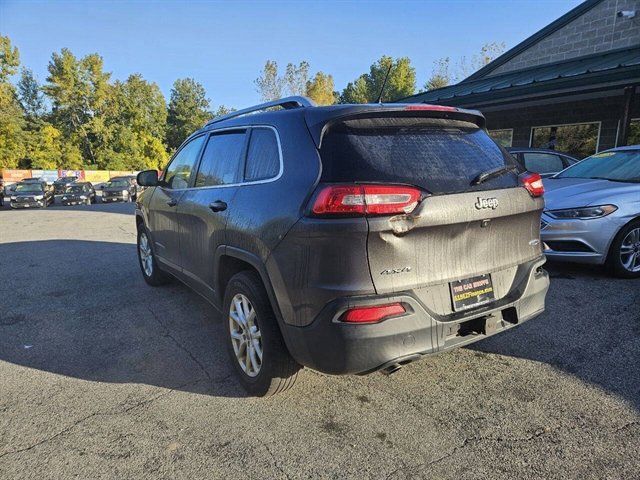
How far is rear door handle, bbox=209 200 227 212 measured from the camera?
3229 millimetres

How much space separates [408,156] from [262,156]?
3.35 ft

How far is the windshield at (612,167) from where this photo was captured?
18.8ft

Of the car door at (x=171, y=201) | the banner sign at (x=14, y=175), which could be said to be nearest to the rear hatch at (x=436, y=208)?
the car door at (x=171, y=201)

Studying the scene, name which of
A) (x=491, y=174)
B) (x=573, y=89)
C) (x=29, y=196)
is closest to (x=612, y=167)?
(x=491, y=174)

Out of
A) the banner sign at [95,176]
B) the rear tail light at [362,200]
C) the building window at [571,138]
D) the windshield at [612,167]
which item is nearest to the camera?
the rear tail light at [362,200]

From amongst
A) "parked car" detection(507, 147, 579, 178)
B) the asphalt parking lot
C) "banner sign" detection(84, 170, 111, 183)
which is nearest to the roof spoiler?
the asphalt parking lot

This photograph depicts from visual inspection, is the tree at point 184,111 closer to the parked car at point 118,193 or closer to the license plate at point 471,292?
the parked car at point 118,193

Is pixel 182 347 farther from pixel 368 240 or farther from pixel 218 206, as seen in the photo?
pixel 368 240

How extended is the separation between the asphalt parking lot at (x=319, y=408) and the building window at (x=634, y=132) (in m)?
9.39

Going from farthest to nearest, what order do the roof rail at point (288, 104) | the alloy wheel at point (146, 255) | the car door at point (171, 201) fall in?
the alloy wheel at point (146, 255) < the car door at point (171, 201) < the roof rail at point (288, 104)

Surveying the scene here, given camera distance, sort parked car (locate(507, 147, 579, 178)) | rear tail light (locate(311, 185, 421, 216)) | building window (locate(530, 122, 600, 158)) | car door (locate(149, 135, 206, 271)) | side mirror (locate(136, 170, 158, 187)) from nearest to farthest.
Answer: rear tail light (locate(311, 185, 421, 216)) → car door (locate(149, 135, 206, 271)) → side mirror (locate(136, 170, 158, 187)) → parked car (locate(507, 147, 579, 178)) → building window (locate(530, 122, 600, 158))

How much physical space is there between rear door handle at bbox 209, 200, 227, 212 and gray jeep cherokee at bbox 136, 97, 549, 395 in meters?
0.02

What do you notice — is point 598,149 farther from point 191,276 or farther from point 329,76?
point 329,76

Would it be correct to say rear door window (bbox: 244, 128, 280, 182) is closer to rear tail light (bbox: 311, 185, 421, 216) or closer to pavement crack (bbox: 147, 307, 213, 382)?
rear tail light (bbox: 311, 185, 421, 216)
